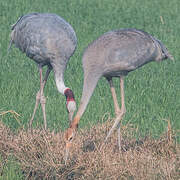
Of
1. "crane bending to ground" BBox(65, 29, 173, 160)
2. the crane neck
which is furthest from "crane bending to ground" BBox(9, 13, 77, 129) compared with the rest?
"crane bending to ground" BBox(65, 29, 173, 160)

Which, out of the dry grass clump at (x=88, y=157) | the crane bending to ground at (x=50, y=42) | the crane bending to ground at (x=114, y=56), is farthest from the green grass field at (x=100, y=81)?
the crane bending to ground at (x=114, y=56)

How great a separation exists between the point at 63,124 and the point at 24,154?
1411 millimetres

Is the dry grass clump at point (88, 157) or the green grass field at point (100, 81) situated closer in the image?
the dry grass clump at point (88, 157)

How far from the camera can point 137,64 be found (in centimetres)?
673

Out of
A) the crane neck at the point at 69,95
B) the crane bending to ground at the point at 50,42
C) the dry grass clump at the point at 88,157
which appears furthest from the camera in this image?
the crane bending to ground at the point at 50,42

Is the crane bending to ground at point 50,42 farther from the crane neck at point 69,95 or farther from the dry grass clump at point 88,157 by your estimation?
the dry grass clump at point 88,157

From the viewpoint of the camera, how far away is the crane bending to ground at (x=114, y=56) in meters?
6.23

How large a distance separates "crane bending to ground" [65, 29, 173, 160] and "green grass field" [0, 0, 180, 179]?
79 cm

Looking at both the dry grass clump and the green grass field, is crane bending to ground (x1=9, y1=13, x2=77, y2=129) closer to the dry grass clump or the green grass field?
the green grass field

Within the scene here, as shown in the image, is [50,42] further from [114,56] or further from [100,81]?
[100,81]

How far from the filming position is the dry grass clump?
5602mm

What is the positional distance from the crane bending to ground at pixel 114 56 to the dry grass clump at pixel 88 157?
23 cm

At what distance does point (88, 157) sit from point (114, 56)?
4.20 ft

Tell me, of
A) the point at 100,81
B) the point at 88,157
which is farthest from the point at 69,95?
the point at 100,81
